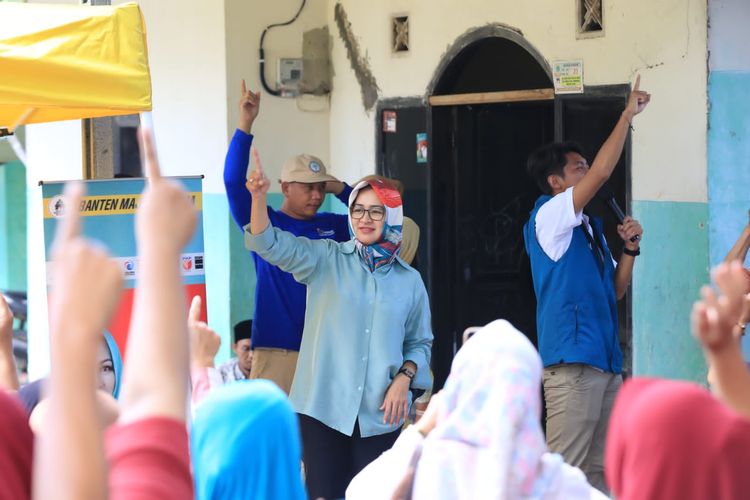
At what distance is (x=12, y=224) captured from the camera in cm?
1292

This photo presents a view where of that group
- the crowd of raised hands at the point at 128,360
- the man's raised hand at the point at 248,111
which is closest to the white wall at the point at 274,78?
the man's raised hand at the point at 248,111

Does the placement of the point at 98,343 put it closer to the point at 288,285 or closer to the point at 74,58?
the point at 74,58

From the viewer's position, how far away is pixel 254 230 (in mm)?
4883

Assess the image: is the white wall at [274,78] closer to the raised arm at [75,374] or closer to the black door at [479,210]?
the black door at [479,210]

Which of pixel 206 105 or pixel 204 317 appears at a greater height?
pixel 206 105

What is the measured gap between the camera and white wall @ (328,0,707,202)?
20.5 ft

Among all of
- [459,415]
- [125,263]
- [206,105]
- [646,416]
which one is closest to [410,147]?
[206,105]

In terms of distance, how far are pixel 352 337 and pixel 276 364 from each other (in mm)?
1311

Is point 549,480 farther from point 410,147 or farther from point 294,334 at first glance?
point 410,147

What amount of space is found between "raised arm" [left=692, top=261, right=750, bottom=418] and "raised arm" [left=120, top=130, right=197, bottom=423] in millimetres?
822

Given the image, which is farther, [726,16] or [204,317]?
[726,16]

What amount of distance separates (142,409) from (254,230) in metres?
3.28

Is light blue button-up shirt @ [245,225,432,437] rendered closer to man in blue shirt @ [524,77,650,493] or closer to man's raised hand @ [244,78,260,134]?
man's raised hand @ [244,78,260,134]

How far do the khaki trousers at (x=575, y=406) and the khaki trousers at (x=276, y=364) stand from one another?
1.34 meters
